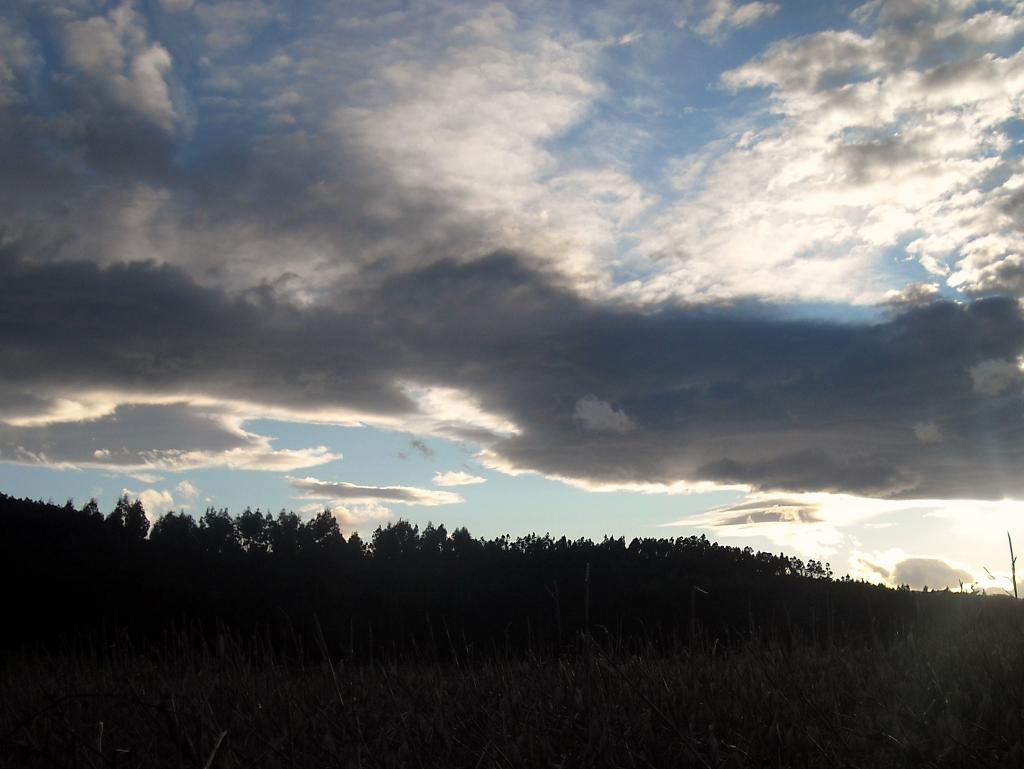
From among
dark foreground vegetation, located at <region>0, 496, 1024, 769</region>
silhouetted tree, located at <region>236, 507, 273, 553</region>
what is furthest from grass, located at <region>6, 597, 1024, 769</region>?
silhouetted tree, located at <region>236, 507, 273, 553</region>

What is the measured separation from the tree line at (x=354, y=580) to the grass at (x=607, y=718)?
4886 cm

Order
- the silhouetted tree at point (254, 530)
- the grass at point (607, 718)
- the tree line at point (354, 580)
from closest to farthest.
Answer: the grass at point (607, 718) → the tree line at point (354, 580) → the silhouetted tree at point (254, 530)

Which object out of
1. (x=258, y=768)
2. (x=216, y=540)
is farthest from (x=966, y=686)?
(x=216, y=540)

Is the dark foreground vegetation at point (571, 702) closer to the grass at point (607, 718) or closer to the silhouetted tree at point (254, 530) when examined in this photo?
the grass at point (607, 718)

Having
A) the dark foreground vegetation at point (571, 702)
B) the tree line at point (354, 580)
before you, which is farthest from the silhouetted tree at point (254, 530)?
the dark foreground vegetation at point (571, 702)

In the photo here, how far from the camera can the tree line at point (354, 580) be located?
6412cm

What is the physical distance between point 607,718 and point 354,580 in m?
73.1

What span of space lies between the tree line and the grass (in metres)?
48.9

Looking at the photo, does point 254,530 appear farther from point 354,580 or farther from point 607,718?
point 607,718

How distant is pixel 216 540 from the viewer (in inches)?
3354

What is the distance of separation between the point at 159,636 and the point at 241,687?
60.4 metres

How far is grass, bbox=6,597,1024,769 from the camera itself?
16.8 ft

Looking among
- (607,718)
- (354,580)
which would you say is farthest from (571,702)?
(354,580)

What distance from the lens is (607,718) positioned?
607 centimetres
